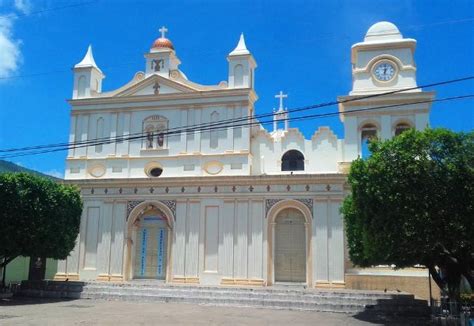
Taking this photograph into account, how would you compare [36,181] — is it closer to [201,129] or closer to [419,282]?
[201,129]

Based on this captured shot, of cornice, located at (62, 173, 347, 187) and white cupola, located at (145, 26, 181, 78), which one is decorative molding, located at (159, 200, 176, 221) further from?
white cupola, located at (145, 26, 181, 78)

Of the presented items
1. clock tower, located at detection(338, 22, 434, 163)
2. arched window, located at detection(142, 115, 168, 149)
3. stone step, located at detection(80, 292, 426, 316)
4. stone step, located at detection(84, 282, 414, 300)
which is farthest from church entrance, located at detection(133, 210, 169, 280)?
clock tower, located at detection(338, 22, 434, 163)

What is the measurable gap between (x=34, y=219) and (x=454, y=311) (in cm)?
1639

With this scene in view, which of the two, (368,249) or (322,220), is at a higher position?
(322,220)

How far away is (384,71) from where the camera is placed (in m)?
26.4

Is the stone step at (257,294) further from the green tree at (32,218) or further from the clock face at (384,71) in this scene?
the clock face at (384,71)

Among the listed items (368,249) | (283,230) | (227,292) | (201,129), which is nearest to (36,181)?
(201,129)

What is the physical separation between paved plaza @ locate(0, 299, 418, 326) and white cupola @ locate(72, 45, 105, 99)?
12.3 meters

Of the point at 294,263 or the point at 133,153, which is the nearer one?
the point at 294,263

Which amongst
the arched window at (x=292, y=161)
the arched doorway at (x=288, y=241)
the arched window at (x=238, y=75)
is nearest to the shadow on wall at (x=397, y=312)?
the arched doorway at (x=288, y=241)

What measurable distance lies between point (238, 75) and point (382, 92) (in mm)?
7432

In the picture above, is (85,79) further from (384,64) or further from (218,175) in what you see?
(384,64)

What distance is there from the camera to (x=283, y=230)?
2594 cm

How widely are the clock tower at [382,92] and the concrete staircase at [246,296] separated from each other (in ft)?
24.2
